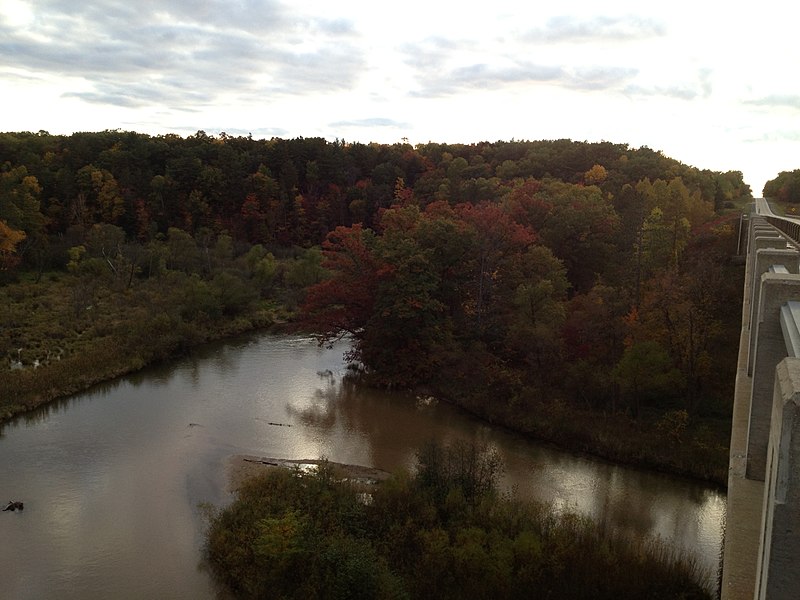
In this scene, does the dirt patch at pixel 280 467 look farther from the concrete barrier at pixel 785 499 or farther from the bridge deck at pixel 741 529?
the concrete barrier at pixel 785 499

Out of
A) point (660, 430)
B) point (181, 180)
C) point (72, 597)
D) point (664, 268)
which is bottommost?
point (72, 597)

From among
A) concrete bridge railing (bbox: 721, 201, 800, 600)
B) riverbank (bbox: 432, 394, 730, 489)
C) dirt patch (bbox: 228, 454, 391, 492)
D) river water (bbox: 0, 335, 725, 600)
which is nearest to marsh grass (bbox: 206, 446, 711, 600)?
river water (bbox: 0, 335, 725, 600)

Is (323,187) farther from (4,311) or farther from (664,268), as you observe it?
(664,268)

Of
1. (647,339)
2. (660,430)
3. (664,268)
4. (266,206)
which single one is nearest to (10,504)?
(660,430)

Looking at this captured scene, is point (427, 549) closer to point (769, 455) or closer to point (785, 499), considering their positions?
point (769, 455)

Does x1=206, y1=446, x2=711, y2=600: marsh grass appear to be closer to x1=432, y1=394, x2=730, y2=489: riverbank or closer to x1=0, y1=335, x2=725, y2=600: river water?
x1=0, y1=335, x2=725, y2=600: river water

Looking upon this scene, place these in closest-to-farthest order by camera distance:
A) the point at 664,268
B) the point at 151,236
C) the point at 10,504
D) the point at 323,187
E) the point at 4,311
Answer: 1. the point at 10,504
2. the point at 664,268
3. the point at 4,311
4. the point at 151,236
5. the point at 323,187

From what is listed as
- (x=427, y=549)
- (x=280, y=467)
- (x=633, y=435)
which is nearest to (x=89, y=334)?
(x=280, y=467)

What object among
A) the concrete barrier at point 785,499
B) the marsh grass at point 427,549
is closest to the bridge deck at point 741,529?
the concrete barrier at point 785,499
